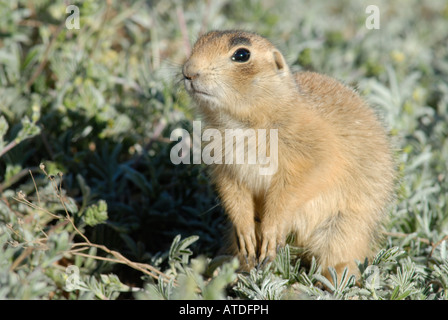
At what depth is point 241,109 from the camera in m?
3.19

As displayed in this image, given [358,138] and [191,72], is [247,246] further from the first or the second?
[191,72]

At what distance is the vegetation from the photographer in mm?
3262

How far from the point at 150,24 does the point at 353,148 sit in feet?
9.79

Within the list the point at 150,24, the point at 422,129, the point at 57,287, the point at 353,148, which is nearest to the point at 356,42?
the point at 422,129

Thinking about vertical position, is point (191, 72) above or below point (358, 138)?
above

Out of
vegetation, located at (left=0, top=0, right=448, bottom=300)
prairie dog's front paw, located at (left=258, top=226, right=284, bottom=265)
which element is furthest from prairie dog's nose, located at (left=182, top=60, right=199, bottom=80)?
prairie dog's front paw, located at (left=258, top=226, right=284, bottom=265)

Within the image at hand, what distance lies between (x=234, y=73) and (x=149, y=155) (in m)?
1.76

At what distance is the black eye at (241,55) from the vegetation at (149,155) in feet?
2.48

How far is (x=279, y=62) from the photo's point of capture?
334cm

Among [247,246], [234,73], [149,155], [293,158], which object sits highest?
[234,73]

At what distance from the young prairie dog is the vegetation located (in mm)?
210

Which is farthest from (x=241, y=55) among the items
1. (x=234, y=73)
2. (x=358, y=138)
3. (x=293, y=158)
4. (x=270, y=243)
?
(x=270, y=243)

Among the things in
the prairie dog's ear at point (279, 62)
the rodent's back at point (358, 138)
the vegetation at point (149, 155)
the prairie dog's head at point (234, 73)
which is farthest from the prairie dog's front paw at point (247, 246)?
the prairie dog's ear at point (279, 62)

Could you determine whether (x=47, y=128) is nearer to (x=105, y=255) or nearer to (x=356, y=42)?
(x=105, y=255)
